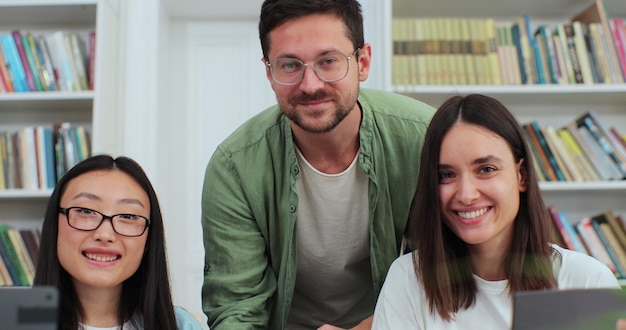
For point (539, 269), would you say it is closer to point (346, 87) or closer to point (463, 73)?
point (346, 87)

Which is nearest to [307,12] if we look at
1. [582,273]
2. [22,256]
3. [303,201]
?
[303,201]

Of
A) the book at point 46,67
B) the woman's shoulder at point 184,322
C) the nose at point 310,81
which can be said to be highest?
the book at point 46,67

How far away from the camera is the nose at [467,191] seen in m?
1.27

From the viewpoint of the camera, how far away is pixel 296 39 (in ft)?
4.76

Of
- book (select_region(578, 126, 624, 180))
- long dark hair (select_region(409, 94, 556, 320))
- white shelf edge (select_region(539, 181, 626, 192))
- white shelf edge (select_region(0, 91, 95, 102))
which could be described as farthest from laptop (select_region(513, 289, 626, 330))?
white shelf edge (select_region(0, 91, 95, 102))

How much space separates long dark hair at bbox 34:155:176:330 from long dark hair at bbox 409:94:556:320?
1.73 ft

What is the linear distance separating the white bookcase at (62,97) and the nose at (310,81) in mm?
1366

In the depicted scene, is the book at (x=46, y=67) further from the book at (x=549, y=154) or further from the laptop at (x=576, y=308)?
the laptop at (x=576, y=308)

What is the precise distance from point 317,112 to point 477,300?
52cm

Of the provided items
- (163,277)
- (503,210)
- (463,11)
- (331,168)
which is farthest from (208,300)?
(463,11)

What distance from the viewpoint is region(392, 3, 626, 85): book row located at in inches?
99.3

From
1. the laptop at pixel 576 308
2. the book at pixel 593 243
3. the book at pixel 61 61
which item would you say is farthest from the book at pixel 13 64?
the laptop at pixel 576 308

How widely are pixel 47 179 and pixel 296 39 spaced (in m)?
1.54

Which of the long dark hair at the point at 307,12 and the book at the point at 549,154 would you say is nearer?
the long dark hair at the point at 307,12
